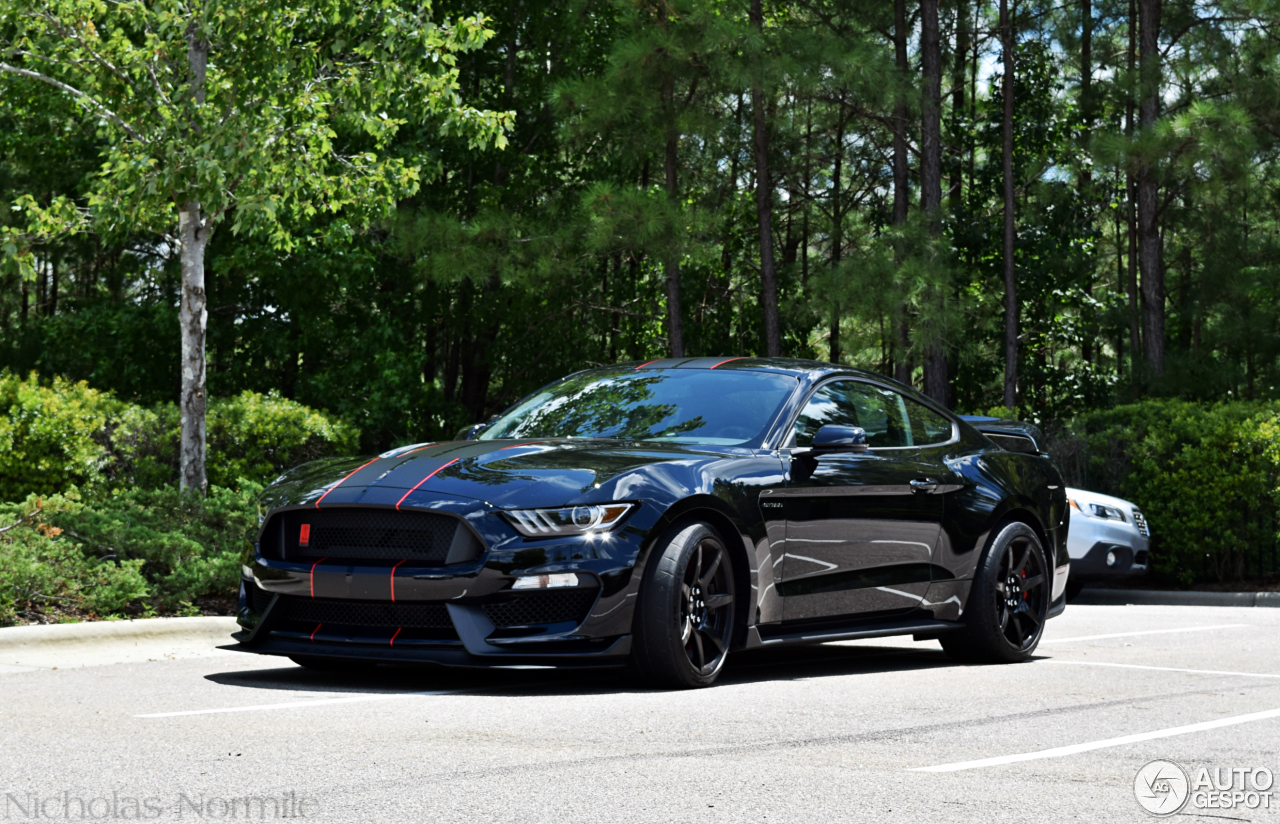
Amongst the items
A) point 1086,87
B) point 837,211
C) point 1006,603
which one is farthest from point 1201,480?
point 837,211

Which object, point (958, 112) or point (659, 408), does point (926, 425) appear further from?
point (958, 112)

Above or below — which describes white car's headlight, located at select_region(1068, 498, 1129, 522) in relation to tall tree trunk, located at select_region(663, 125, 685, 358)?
below

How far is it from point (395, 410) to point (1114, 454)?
34.9ft

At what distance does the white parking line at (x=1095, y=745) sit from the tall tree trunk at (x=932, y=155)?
14.8 m

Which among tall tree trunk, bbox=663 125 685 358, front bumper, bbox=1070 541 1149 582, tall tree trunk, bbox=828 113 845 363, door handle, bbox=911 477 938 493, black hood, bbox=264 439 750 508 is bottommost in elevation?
front bumper, bbox=1070 541 1149 582

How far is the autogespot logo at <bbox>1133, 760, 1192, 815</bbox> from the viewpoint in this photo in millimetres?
4609

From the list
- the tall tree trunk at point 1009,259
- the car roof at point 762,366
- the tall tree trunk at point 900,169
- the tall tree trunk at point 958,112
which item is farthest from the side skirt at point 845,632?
the tall tree trunk at point 958,112

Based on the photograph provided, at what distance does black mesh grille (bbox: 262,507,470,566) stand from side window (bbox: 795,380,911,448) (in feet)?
6.75

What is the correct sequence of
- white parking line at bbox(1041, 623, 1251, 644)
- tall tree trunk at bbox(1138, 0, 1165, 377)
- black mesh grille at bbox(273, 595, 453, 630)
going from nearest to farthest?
black mesh grille at bbox(273, 595, 453, 630)
white parking line at bbox(1041, 623, 1251, 644)
tall tree trunk at bbox(1138, 0, 1165, 377)

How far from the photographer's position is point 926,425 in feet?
28.8

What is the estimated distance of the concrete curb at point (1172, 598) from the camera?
15.8m

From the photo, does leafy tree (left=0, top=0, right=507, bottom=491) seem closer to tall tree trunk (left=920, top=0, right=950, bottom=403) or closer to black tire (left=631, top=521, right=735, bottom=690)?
black tire (left=631, top=521, right=735, bottom=690)

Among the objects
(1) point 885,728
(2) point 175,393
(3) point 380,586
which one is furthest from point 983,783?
(2) point 175,393

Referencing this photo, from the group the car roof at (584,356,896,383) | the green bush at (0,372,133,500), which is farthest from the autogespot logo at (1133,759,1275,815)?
the green bush at (0,372,133,500)
